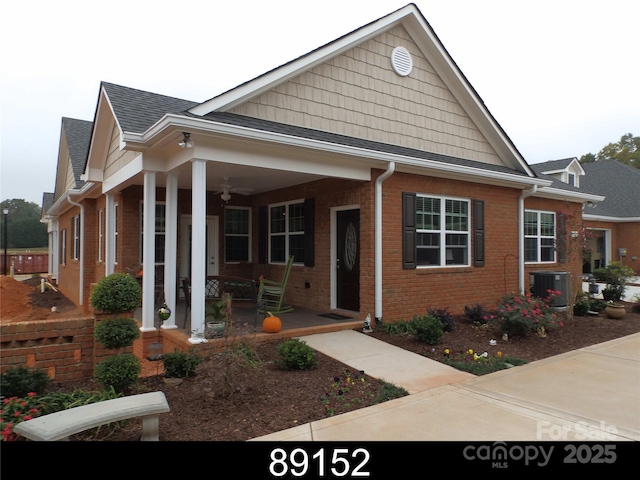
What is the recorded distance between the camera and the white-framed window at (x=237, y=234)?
36.7 feet

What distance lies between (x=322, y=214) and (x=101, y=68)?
39.6 ft

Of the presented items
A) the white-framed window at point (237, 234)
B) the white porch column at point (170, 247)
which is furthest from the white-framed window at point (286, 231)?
the white porch column at point (170, 247)

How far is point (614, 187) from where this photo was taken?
24141mm

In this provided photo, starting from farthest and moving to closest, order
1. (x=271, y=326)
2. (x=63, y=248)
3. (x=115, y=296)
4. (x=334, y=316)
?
(x=63, y=248)
(x=334, y=316)
(x=271, y=326)
(x=115, y=296)

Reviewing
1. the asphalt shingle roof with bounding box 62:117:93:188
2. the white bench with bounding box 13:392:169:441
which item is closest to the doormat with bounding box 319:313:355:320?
the white bench with bounding box 13:392:169:441

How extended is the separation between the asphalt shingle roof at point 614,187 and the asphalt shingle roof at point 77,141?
22.1 m

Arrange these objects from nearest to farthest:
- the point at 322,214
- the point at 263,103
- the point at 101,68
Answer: the point at 263,103
the point at 322,214
the point at 101,68

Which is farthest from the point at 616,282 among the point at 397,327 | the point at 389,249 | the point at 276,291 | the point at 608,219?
the point at 608,219

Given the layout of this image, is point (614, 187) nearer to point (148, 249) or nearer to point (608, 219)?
point (608, 219)

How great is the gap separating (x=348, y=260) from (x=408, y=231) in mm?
1371

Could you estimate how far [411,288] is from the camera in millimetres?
8484

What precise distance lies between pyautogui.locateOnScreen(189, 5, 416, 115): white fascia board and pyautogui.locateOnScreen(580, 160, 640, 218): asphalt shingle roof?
16895 mm
